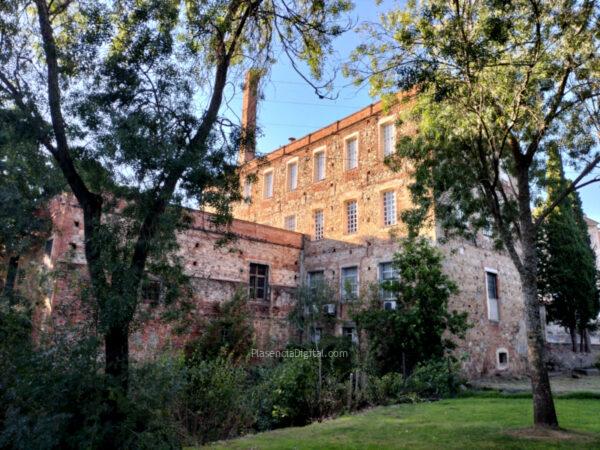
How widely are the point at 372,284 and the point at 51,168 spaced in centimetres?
1179

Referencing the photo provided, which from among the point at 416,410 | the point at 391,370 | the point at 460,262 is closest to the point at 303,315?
the point at 391,370

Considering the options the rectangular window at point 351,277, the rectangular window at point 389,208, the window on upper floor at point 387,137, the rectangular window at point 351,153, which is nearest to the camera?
the rectangular window at point 389,208

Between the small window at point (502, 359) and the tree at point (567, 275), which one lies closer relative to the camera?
the small window at point (502, 359)

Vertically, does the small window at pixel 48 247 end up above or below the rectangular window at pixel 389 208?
below

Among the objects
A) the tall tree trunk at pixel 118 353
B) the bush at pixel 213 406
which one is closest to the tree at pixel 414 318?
the bush at pixel 213 406

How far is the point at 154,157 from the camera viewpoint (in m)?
6.40

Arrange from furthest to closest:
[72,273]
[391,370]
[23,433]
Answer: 1. [391,370]
2. [72,273]
3. [23,433]

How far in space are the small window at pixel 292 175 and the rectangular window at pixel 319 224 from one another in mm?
2219

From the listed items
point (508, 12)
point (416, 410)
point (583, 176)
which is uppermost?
point (508, 12)

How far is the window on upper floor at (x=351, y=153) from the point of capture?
2148 centimetres

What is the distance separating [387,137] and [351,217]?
3787 millimetres

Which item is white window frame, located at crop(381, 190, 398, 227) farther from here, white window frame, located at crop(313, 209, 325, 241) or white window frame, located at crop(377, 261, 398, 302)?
white window frame, located at crop(313, 209, 325, 241)

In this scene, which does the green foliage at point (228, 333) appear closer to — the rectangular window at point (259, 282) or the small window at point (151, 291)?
the rectangular window at point (259, 282)

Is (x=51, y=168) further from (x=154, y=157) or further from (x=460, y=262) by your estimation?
(x=460, y=262)
